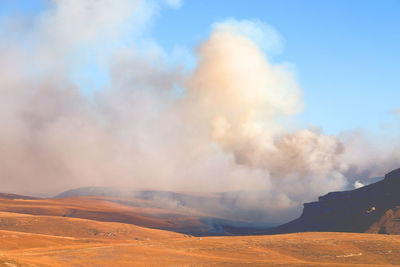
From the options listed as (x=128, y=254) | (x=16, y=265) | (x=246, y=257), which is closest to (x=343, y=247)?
(x=246, y=257)

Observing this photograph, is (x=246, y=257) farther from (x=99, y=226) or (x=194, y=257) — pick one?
(x=99, y=226)

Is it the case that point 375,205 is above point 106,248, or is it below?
above

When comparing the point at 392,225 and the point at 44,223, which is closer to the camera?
the point at 392,225

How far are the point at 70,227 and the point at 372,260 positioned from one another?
12773cm

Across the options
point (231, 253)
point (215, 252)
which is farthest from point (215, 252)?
point (231, 253)

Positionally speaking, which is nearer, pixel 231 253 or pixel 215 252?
pixel 231 253

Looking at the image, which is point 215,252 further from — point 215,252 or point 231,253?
point 231,253

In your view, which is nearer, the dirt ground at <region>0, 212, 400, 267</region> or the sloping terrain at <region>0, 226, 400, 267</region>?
the dirt ground at <region>0, 212, 400, 267</region>

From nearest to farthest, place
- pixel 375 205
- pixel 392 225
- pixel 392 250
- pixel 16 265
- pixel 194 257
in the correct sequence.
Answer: pixel 16 265, pixel 194 257, pixel 392 250, pixel 392 225, pixel 375 205

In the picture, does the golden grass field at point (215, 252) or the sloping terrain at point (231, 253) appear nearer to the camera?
the golden grass field at point (215, 252)

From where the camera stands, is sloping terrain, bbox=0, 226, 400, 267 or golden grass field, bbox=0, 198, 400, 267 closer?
golden grass field, bbox=0, 198, 400, 267

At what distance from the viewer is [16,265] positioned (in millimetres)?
52062

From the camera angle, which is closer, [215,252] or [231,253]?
[231,253]

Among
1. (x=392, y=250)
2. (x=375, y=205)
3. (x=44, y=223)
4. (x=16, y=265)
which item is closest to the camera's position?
(x=16, y=265)
